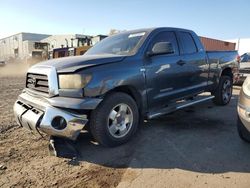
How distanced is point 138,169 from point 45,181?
1155 millimetres

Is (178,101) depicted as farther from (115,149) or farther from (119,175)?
(119,175)

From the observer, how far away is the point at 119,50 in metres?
4.89

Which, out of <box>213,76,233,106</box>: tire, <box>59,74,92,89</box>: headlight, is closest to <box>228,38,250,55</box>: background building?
<box>213,76,233,106</box>: tire

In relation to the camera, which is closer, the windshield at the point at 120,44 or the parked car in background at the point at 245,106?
the parked car in background at the point at 245,106

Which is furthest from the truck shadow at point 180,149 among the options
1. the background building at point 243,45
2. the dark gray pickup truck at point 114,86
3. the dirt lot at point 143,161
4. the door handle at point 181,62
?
the background building at point 243,45

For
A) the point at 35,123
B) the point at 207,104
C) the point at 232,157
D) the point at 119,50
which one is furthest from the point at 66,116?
the point at 207,104

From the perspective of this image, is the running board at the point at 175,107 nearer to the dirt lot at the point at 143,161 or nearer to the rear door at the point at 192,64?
the rear door at the point at 192,64

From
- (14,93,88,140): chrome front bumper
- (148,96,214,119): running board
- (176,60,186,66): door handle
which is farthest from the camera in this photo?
(176,60,186,66): door handle

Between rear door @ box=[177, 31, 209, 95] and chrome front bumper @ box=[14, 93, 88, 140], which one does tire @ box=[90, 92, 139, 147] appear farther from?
rear door @ box=[177, 31, 209, 95]

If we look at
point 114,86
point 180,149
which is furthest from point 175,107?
point 114,86

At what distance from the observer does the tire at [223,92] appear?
272 inches

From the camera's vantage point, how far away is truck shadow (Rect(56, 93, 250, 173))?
364 centimetres

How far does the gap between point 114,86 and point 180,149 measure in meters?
1.38

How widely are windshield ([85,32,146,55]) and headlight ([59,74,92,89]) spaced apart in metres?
1.11
